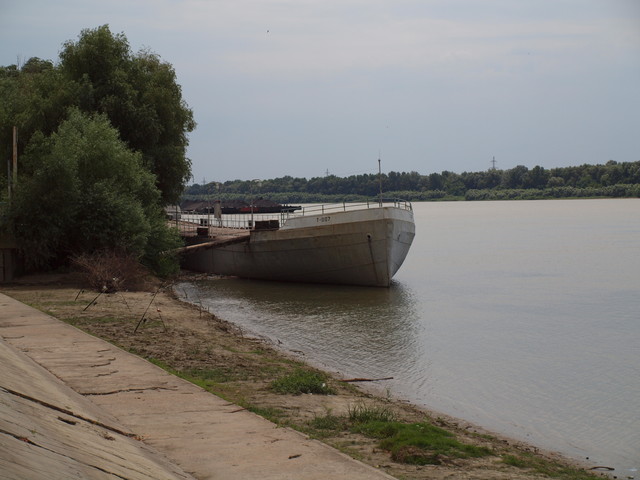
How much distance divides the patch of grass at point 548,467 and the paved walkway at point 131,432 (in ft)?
8.16

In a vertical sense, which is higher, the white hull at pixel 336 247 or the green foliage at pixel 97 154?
the green foliage at pixel 97 154

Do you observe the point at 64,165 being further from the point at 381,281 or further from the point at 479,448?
the point at 479,448

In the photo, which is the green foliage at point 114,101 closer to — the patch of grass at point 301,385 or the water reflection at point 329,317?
the water reflection at point 329,317

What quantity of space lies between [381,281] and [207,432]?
77.1 ft

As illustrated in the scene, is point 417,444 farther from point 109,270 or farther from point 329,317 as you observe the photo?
point 109,270

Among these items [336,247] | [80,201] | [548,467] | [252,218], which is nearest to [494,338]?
[336,247]

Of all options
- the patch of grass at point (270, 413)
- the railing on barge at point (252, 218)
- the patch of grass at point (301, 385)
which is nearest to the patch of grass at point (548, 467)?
the patch of grass at point (270, 413)

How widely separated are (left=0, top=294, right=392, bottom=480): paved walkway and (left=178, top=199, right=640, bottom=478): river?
4.86 m

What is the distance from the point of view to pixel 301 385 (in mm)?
11938

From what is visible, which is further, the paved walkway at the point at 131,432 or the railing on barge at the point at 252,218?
the railing on barge at the point at 252,218

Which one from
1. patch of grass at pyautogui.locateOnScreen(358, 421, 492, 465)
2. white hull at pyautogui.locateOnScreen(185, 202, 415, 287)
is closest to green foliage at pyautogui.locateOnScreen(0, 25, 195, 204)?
white hull at pyautogui.locateOnScreen(185, 202, 415, 287)

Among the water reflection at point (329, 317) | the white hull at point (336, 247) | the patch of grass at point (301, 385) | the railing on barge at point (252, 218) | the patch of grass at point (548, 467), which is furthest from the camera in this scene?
the railing on barge at point (252, 218)

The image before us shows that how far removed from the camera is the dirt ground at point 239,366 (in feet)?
28.4

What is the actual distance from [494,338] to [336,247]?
11.2 m
